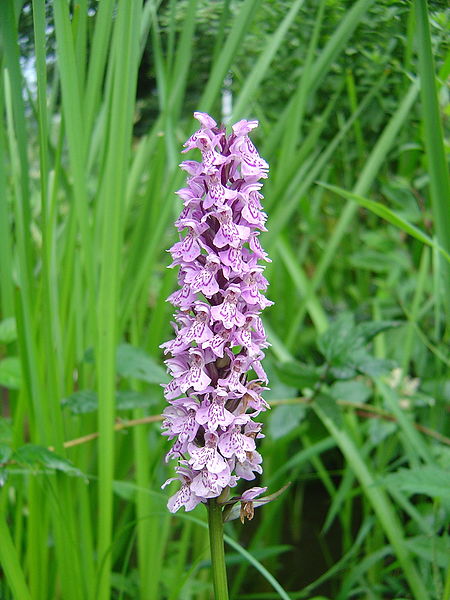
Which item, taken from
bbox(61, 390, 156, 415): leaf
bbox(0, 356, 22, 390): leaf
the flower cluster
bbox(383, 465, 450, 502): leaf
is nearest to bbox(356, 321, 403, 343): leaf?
bbox(383, 465, 450, 502): leaf

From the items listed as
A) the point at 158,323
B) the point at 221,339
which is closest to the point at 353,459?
the point at 158,323

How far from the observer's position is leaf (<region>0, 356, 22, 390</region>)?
3.54 ft

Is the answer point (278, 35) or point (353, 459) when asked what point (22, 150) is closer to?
point (278, 35)

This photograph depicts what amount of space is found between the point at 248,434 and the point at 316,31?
31.4 inches

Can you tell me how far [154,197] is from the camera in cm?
131

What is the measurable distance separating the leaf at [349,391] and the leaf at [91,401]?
1.35 feet

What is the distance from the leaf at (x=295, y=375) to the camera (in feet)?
3.85

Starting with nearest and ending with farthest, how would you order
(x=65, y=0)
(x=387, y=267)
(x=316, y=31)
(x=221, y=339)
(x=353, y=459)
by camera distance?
1. (x=221, y=339)
2. (x=65, y=0)
3. (x=316, y=31)
4. (x=353, y=459)
5. (x=387, y=267)

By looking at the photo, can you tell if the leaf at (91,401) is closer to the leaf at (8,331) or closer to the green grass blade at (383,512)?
the leaf at (8,331)

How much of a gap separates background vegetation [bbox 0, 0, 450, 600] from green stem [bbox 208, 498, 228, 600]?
151 mm

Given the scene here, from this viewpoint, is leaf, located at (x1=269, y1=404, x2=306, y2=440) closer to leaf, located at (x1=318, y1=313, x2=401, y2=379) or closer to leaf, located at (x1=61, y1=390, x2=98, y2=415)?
leaf, located at (x1=318, y1=313, x2=401, y2=379)

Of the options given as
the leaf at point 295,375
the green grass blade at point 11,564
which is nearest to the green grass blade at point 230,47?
the leaf at point 295,375

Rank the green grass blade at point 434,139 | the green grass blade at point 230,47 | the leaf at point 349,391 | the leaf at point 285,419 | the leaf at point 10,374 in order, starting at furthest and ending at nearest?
the leaf at point 349,391
the leaf at point 285,419
the leaf at point 10,374
the green grass blade at point 230,47
the green grass blade at point 434,139

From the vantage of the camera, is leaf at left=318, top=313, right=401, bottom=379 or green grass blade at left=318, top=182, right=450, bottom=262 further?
leaf at left=318, top=313, right=401, bottom=379
